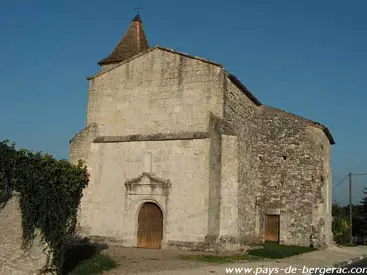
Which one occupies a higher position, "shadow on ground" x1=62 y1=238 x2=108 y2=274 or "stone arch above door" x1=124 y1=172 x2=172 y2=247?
"stone arch above door" x1=124 y1=172 x2=172 y2=247

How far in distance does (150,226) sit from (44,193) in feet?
30.1

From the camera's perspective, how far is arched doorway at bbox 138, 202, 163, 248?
61.7ft

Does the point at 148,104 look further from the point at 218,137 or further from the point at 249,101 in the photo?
the point at 249,101

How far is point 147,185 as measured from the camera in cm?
1916

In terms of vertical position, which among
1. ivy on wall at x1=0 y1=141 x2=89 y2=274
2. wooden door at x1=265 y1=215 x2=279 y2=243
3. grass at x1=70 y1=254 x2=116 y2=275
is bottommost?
grass at x1=70 y1=254 x2=116 y2=275

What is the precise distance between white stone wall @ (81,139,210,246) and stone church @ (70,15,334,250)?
43 mm

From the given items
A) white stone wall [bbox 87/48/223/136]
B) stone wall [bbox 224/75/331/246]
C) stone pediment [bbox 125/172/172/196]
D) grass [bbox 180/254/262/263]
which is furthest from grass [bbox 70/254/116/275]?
stone wall [bbox 224/75/331/246]

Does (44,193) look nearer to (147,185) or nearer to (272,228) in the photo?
(147,185)

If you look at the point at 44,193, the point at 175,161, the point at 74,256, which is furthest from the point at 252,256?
the point at 44,193

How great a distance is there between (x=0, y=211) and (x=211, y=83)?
11.2 metres

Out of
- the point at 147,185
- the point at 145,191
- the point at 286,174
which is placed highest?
the point at 286,174

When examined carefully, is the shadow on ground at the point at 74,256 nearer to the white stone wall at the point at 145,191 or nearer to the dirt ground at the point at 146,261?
the dirt ground at the point at 146,261

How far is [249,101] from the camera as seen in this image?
22547mm

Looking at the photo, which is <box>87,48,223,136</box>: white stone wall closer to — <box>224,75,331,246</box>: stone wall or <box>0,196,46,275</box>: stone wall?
<box>224,75,331,246</box>: stone wall
